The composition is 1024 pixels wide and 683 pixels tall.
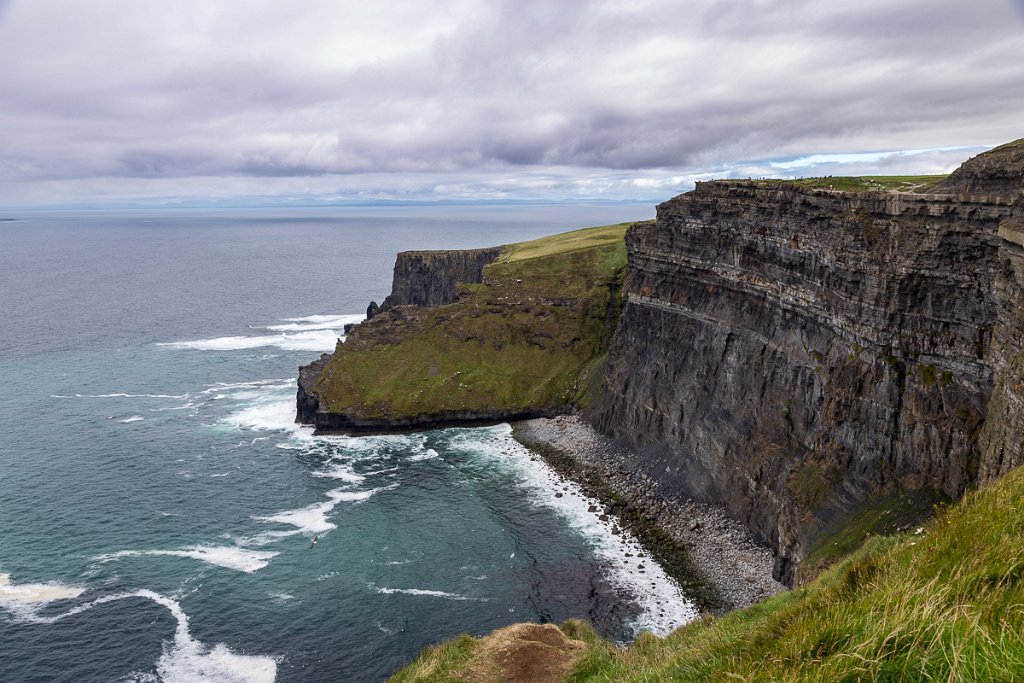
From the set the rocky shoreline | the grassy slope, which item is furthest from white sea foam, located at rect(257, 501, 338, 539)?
the rocky shoreline

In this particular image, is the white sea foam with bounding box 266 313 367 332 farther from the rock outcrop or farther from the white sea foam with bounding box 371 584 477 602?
the white sea foam with bounding box 371 584 477 602

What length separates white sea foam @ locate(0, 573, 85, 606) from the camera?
196ft

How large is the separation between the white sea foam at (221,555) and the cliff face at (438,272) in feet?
339

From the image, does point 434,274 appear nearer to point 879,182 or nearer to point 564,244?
point 564,244

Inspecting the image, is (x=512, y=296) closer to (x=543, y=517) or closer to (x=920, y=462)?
(x=543, y=517)

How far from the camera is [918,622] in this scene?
10.2m

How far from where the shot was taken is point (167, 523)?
74.2 metres

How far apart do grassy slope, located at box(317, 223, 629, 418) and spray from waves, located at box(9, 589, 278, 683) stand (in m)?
52.9

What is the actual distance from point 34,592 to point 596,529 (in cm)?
5263

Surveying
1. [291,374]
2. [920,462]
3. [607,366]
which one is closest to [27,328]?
[291,374]

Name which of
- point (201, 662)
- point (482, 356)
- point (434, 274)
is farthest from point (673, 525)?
point (434, 274)

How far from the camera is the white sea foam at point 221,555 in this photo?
66.6 metres

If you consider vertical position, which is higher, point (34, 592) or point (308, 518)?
point (34, 592)

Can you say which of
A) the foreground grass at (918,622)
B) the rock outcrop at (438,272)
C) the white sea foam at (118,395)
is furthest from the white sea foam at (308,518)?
the rock outcrop at (438,272)
